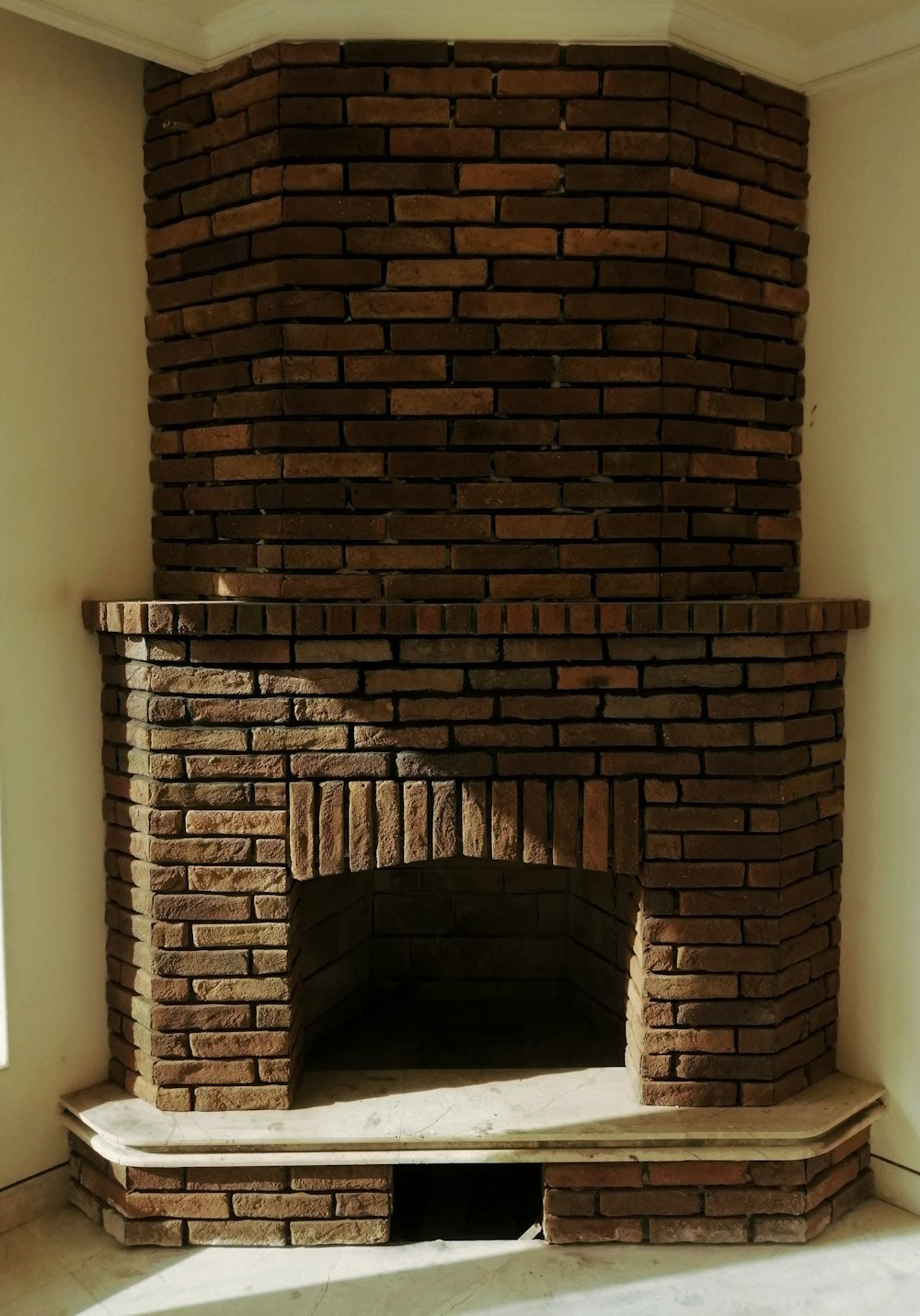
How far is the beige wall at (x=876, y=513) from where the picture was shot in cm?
252

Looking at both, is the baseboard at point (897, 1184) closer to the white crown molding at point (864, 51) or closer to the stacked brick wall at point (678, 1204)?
the stacked brick wall at point (678, 1204)

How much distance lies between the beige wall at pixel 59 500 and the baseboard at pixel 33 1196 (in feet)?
0.11

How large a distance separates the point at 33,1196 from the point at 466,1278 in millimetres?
1137

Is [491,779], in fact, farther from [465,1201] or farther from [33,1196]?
[33,1196]

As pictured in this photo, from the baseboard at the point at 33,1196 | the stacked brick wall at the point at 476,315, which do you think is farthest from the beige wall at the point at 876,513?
the baseboard at the point at 33,1196

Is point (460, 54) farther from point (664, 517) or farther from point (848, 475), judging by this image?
point (848, 475)

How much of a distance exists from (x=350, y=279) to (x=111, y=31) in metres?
0.81

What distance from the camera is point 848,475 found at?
2.61 m

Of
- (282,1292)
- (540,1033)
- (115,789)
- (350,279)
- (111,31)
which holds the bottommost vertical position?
(282,1292)

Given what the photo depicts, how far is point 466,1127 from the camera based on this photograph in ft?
7.91

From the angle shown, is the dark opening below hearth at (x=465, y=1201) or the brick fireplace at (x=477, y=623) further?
Answer: the dark opening below hearth at (x=465, y=1201)

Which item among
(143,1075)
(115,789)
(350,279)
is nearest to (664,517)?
(350,279)

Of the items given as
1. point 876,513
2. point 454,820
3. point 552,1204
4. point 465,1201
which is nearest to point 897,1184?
point 552,1204

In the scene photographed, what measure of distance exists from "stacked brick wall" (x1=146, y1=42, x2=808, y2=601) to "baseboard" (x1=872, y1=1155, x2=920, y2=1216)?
5.11 ft
